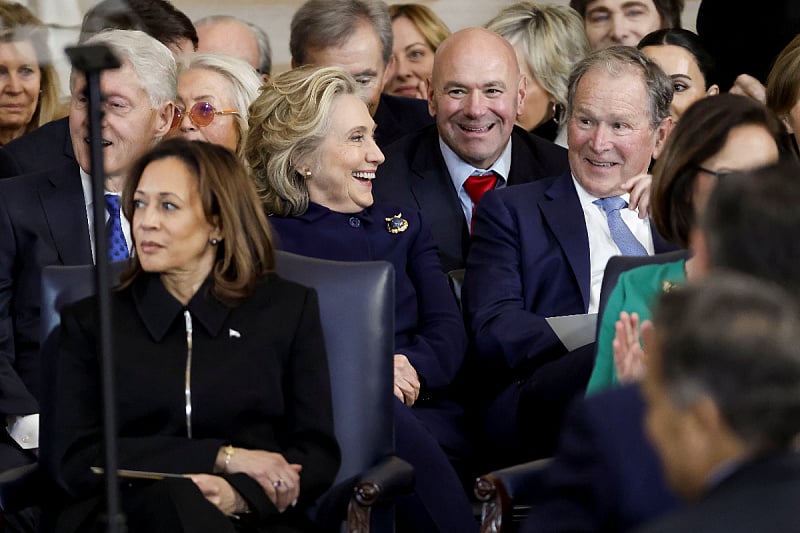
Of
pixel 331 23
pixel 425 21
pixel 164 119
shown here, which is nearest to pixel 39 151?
pixel 164 119

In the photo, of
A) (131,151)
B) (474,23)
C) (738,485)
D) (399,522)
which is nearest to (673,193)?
(399,522)

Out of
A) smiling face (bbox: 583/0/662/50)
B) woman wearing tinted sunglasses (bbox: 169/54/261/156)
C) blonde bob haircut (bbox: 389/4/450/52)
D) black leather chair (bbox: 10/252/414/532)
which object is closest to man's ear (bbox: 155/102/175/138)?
woman wearing tinted sunglasses (bbox: 169/54/261/156)

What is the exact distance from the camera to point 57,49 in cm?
554

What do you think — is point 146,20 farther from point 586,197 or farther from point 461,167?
point 586,197

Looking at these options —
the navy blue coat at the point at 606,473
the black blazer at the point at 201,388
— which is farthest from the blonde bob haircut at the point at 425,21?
the navy blue coat at the point at 606,473

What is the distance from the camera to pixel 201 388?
2.68m

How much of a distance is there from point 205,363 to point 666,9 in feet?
10.2

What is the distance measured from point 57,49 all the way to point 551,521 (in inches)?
161

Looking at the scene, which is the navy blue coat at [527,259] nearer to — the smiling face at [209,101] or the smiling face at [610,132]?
the smiling face at [610,132]

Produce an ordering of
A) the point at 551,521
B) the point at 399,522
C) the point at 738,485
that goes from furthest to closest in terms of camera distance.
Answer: the point at 399,522
the point at 551,521
the point at 738,485

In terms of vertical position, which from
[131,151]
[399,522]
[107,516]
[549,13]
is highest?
[549,13]

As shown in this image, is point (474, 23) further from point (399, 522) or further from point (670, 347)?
point (670, 347)

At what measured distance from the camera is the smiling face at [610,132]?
3674 millimetres

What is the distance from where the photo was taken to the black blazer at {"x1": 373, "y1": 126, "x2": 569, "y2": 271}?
402 cm
